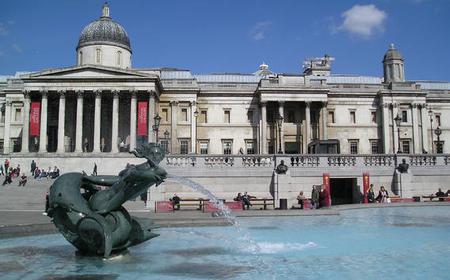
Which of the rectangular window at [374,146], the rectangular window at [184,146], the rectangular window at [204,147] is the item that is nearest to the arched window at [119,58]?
the rectangular window at [184,146]

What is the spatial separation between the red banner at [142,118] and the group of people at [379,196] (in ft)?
103

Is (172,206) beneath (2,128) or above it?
beneath

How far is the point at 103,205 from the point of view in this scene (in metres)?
9.73

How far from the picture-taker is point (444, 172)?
31234 millimetres

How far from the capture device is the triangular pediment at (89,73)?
54.7 m

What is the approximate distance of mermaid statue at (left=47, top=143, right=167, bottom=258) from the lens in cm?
923

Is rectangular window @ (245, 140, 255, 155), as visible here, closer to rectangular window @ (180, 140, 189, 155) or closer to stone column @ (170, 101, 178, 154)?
rectangular window @ (180, 140, 189, 155)

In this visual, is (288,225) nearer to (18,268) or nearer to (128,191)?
(128,191)

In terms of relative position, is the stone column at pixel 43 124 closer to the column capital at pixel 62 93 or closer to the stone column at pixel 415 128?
the column capital at pixel 62 93

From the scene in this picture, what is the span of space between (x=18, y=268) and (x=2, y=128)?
198ft

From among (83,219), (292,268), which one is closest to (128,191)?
(83,219)

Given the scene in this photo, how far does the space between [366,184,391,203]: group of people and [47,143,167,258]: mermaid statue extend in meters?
20.0

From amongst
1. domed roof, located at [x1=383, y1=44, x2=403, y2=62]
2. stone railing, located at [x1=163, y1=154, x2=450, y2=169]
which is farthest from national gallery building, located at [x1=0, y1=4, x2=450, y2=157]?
stone railing, located at [x1=163, y1=154, x2=450, y2=169]

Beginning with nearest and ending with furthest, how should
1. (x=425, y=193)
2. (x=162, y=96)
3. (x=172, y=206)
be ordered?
(x=172, y=206) < (x=425, y=193) < (x=162, y=96)
